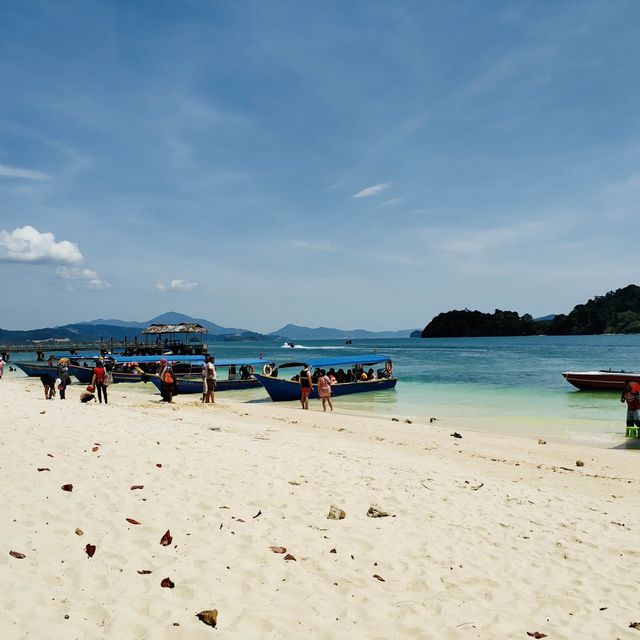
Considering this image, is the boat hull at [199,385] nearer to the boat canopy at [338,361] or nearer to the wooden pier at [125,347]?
the boat canopy at [338,361]

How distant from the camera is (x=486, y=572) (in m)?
6.01

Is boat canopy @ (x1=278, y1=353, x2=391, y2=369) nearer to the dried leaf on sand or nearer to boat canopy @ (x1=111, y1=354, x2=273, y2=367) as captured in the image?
boat canopy @ (x1=111, y1=354, x2=273, y2=367)

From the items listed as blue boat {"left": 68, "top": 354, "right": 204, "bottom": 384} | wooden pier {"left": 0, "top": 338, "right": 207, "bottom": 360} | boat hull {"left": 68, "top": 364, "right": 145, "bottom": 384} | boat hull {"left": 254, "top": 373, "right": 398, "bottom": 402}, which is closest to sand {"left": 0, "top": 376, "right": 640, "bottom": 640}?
boat hull {"left": 254, "top": 373, "right": 398, "bottom": 402}

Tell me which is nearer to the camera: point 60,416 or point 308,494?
point 308,494

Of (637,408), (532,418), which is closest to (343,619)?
(637,408)

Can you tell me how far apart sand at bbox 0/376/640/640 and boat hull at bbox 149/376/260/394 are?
19.8 metres

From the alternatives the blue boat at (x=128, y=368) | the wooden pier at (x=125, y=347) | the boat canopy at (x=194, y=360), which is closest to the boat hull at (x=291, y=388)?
the boat canopy at (x=194, y=360)

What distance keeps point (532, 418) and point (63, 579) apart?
22.2 metres

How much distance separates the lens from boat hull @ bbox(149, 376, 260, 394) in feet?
101

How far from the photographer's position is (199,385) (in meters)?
30.9

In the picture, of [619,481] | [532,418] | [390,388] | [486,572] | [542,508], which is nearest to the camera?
[486,572]

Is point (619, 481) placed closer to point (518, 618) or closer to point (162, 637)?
point (518, 618)

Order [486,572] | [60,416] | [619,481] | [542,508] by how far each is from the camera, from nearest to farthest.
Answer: [486,572]
[542,508]
[619,481]
[60,416]

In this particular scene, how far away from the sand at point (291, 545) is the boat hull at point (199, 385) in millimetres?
19840
